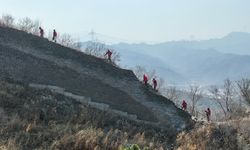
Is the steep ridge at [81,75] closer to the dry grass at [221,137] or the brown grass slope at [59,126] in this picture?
the brown grass slope at [59,126]

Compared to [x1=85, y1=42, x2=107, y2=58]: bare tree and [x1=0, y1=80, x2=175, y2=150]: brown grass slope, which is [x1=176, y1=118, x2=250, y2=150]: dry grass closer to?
[x1=0, y1=80, x2=175, y2=150]: brown grass slope

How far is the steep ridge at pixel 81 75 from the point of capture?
1407 inches

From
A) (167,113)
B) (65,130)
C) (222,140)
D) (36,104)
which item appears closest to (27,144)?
(65,130)

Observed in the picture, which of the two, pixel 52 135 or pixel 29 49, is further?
pixel 29 49

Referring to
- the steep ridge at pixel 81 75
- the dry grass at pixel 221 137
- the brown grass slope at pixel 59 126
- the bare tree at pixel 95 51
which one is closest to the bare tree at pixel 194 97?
the bare tree at pixel 95 51

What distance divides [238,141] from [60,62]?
62.3 ft

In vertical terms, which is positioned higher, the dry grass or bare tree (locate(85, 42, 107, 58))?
bare tree (locate(85, 42, 107, 58))

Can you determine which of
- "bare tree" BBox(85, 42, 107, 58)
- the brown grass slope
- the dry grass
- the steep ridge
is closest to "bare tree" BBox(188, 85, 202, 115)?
"bare tree" BBox(85, 42, 107, 58)

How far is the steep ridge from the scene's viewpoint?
3575cm

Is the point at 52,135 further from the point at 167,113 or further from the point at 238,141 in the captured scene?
the point at 167,113

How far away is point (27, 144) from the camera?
1616 cm

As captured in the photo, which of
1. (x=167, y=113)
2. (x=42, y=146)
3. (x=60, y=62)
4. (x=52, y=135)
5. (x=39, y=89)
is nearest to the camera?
(x=42, y=146)

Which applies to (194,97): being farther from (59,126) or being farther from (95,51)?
(59,126)

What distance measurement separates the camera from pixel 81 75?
39.9 metres
